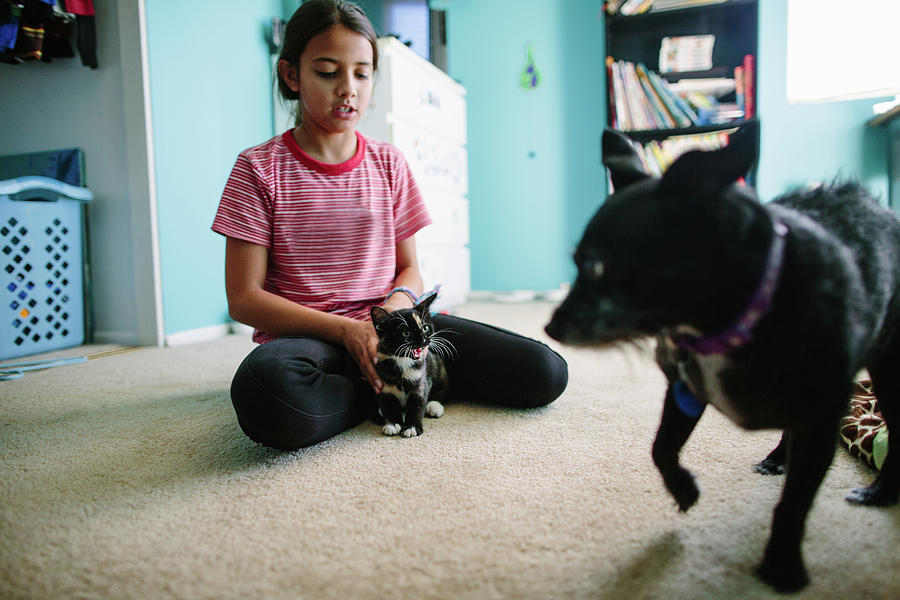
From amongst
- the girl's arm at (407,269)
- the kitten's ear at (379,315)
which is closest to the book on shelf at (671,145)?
the girl's arm at (407,269)

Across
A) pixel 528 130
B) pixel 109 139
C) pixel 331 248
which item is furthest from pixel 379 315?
pixel 528 130

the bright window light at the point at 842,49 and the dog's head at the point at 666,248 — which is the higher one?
the bright window light at the point at 842,49

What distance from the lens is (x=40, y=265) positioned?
92.8 inches

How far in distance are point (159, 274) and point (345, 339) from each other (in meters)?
1.72

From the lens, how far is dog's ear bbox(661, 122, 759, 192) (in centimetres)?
54

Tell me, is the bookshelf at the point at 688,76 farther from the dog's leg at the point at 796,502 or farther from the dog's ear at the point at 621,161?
the dog's leg at the point at 796,502

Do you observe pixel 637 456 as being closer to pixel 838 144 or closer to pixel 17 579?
pixel 17 579

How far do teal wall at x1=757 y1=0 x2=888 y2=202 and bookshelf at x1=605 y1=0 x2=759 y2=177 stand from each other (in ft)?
0.75

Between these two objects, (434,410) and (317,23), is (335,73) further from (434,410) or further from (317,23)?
(434,410)

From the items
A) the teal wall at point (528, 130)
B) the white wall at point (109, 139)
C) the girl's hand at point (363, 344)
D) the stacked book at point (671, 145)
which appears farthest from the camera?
the teal wall at point (528, 130)

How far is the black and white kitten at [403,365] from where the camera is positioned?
1.22 m

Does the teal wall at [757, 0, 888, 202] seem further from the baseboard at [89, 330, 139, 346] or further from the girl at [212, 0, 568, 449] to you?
the baseboard at [89, 330, 139, 346]

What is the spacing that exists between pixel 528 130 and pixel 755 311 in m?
3.68

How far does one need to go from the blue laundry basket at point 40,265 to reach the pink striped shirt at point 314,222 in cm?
151
